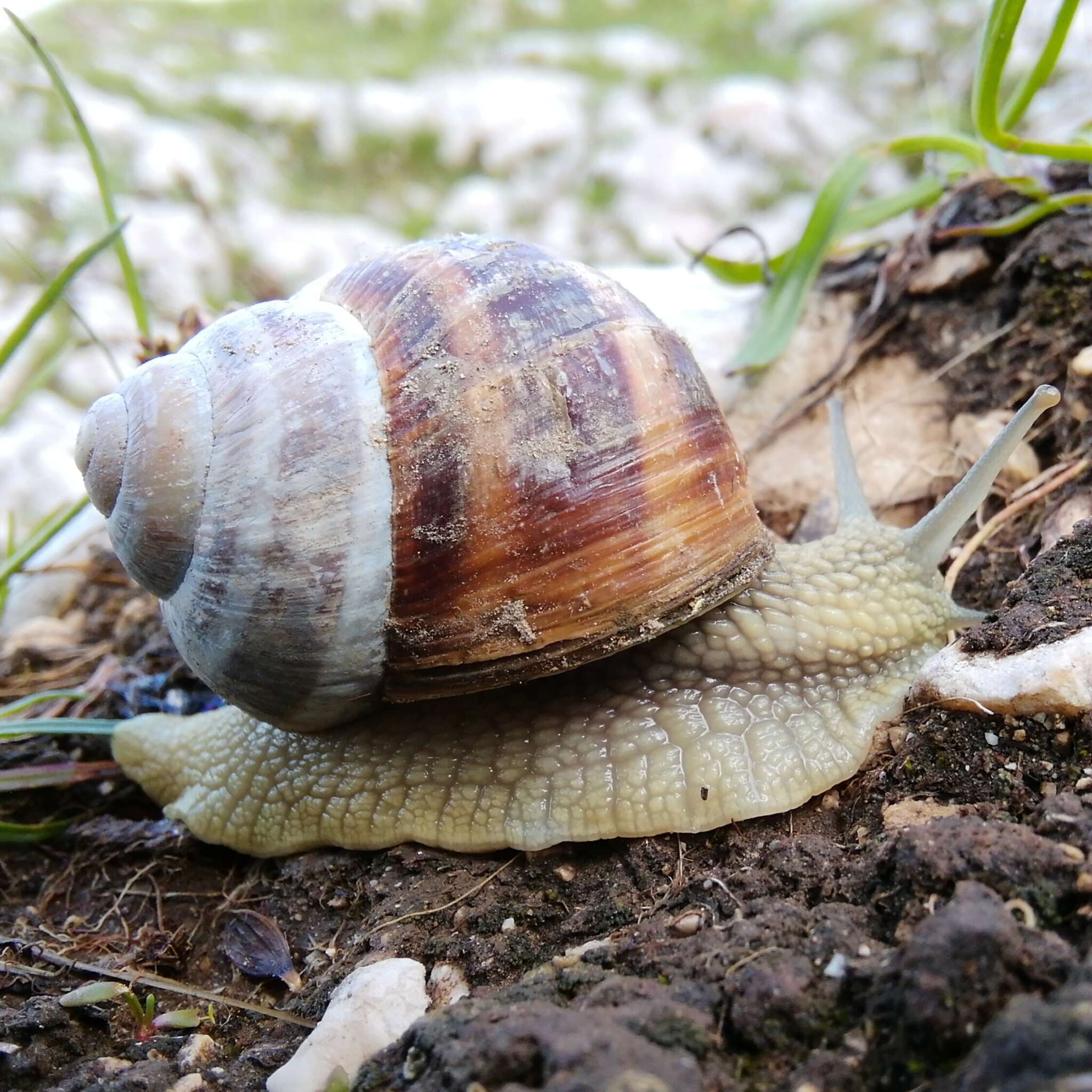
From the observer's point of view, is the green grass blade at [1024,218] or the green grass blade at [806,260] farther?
the green grass blade at [806,260]

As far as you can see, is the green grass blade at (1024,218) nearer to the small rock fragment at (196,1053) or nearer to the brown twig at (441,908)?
the brown twig at (441,908)

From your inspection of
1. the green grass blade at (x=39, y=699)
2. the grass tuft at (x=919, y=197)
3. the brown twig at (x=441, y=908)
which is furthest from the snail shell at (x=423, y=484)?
the grass tuft at (x=919, y=197)

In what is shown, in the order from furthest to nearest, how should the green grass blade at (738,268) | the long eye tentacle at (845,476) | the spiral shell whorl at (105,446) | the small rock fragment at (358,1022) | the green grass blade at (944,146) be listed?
the green grass blade at (738,268) → the green grass blade at (944,146) → the long eye tentacle at (845,476) → the spiral shell whorl at (105,446) → the small rock fragment at (358,1022)

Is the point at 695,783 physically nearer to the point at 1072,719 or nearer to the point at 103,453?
the point at 1072,719

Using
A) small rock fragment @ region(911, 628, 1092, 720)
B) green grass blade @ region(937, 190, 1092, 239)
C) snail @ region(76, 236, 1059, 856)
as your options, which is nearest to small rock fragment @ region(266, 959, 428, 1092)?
snail @ region(76, 236, 1059, 856)

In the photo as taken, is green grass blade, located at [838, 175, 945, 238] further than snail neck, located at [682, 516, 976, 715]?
Yes

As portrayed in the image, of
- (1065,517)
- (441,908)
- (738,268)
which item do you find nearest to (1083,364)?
(1065,517)

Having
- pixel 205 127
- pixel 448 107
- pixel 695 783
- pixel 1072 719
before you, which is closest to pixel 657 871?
pixel 695 783

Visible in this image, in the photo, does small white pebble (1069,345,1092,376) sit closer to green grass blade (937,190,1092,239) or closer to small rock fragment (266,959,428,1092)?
green grass blade (937,190,1092,239)
